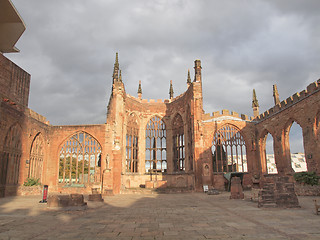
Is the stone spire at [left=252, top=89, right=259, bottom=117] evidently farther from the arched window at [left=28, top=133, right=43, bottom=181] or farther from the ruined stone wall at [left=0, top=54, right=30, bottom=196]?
the ruined stone wall at [left=0, top=54, right=30, bottom=196]

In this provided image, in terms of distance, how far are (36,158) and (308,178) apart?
25251 millimetres

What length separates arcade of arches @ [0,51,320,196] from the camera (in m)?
20.5

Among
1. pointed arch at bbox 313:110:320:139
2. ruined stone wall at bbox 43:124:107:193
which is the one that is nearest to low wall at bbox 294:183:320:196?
pointed arch at bbox 313:110:320:139

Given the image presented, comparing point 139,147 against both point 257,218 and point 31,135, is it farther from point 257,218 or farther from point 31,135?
point 257,218

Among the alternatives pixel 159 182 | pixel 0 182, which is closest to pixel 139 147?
pixel 159 182

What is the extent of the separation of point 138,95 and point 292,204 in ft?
86.8

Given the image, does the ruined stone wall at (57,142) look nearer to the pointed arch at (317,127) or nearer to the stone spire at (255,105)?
the stone spire at (255,105)

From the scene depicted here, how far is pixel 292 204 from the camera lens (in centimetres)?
1112

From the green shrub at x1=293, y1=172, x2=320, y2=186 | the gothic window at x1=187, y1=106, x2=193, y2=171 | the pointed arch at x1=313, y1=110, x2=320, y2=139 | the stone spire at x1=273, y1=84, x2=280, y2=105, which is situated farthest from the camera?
the gothic window at x1=187, y1=106, x2=193, y2=171

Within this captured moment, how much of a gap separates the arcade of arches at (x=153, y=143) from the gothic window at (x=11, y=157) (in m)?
0.08

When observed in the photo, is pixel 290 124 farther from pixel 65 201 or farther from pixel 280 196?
pixel 65 201

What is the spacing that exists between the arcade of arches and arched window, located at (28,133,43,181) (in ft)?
0.34

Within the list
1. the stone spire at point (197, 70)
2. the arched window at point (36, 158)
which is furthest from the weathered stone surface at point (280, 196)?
the arched window at point (36, 158)

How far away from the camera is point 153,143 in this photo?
109 feet
